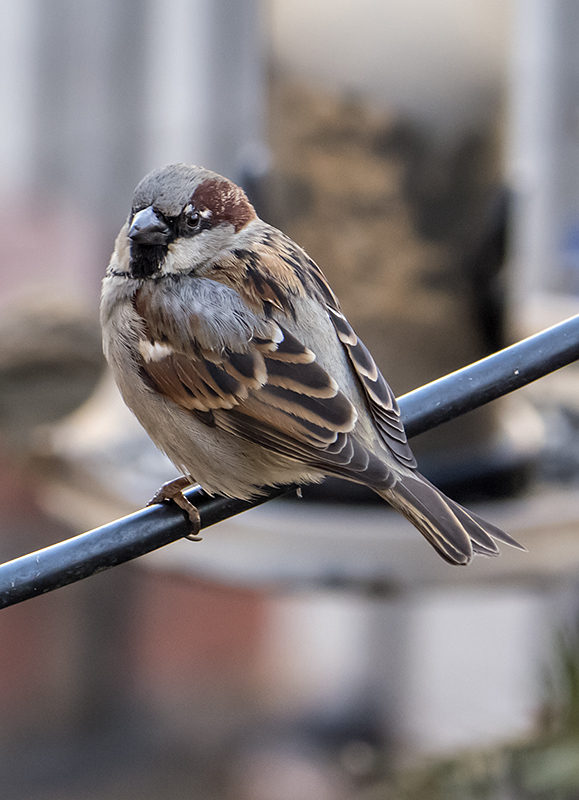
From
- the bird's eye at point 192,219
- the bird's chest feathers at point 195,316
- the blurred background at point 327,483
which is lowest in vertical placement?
the blurred background at point 327,483

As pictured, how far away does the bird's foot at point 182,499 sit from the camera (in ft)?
6.43

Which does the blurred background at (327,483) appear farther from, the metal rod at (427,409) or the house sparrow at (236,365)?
the metal rod at (427,409)

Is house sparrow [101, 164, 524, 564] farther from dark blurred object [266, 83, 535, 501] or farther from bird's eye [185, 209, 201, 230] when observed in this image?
dark blurred object [266, 83, 535, 501]

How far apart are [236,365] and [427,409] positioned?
1.93ft

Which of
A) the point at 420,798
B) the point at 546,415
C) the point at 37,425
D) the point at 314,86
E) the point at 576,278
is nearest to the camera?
the point at 420,798

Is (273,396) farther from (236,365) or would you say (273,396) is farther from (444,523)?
(444,523)

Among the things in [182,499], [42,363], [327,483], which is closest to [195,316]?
[182,499]

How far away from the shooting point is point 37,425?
507cm

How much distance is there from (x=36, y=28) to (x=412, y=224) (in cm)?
500

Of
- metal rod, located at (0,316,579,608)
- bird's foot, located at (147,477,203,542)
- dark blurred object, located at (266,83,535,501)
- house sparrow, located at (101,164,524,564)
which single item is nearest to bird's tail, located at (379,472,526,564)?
house sparrow, located at (101,164,524,564)

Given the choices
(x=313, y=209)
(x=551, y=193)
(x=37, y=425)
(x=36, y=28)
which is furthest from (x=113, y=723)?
(x=36, y=28)

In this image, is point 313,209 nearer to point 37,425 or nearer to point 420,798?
point 37,425

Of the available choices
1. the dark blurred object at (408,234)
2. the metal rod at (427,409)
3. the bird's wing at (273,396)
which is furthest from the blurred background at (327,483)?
the metal rod at (427,409)

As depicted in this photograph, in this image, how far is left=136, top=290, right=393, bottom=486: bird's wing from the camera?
224 centimetres
